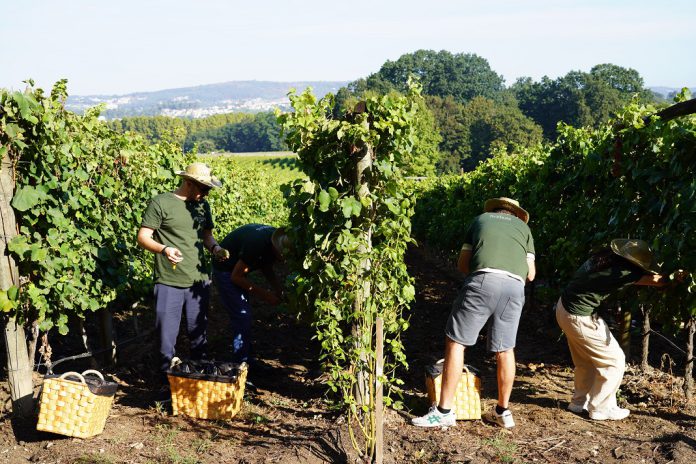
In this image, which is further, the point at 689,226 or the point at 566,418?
the point at 566,418

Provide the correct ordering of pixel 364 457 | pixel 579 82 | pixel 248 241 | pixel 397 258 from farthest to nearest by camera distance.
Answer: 1. pixel 579 82
2. pixel 248 241
3. pixel 397 258
4. pixel 364 457

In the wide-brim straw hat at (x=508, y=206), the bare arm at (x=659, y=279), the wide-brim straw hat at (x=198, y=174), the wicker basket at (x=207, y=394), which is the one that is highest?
the wide-brim straw hat at (x=198, y=174)

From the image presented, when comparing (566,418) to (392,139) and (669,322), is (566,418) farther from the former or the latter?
(392,139)

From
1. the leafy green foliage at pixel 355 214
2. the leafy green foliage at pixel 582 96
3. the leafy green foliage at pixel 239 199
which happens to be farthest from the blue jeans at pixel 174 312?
the leafy green foliage at pixel 582 96

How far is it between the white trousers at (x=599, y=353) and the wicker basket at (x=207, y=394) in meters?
2.32

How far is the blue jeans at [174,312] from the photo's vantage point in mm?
4824

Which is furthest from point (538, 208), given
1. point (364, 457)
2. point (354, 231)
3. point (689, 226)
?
point (364, 457)

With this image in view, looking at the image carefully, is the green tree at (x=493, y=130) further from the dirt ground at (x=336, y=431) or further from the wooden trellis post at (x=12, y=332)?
the wooden trellis post at (x=12, y=332)

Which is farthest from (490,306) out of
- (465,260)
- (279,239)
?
(279,239)

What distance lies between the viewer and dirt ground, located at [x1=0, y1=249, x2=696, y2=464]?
3.99 m

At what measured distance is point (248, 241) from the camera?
519 cm

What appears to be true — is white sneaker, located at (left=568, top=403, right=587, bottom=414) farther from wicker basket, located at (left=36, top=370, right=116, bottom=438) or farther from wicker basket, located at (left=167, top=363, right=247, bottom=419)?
wicker basket, located at (left=36, top=370, right=116, bottom=438)

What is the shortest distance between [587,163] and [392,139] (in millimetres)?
2392

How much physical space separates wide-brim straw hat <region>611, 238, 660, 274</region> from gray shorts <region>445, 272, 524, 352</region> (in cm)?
67
